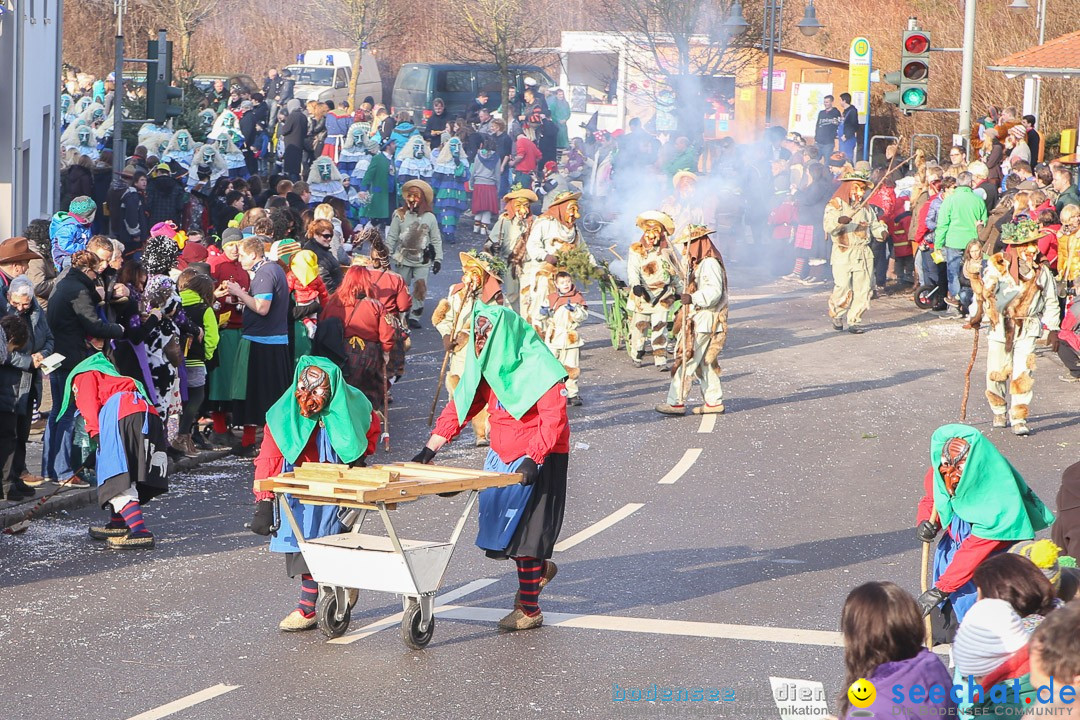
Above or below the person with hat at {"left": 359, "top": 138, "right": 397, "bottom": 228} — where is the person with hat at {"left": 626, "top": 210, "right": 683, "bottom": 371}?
below

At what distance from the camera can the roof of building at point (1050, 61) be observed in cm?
2678

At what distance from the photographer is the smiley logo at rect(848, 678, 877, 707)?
4.86 m

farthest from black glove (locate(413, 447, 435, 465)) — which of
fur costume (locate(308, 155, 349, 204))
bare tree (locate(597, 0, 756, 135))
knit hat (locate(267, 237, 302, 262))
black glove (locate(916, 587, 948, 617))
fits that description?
bare tree (locate(597, 0, 756, 135))

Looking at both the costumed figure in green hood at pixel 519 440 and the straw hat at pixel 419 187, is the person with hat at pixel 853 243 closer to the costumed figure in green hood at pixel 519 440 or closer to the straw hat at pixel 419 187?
the straw hat at pixel 419 187

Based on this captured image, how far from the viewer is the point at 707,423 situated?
14.6m

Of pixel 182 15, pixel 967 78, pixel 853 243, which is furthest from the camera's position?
pixel 182 15

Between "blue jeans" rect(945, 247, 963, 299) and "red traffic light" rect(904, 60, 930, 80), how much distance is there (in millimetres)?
3472

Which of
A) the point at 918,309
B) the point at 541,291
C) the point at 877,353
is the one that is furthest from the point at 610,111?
the point at 541,291

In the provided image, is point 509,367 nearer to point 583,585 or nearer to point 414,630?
point 414,630

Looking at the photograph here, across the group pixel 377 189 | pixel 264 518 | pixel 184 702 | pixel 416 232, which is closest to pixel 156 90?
pixel 416 232

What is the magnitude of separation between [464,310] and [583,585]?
486 centimetres

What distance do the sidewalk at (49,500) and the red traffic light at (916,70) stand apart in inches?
541

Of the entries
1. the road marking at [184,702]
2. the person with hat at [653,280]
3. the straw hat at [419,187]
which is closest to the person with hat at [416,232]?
the straw hat at [419,187]

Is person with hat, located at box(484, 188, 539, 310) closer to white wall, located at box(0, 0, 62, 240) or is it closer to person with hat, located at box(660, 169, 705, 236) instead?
person with hat, located at box(660, 169, 705, 236)
